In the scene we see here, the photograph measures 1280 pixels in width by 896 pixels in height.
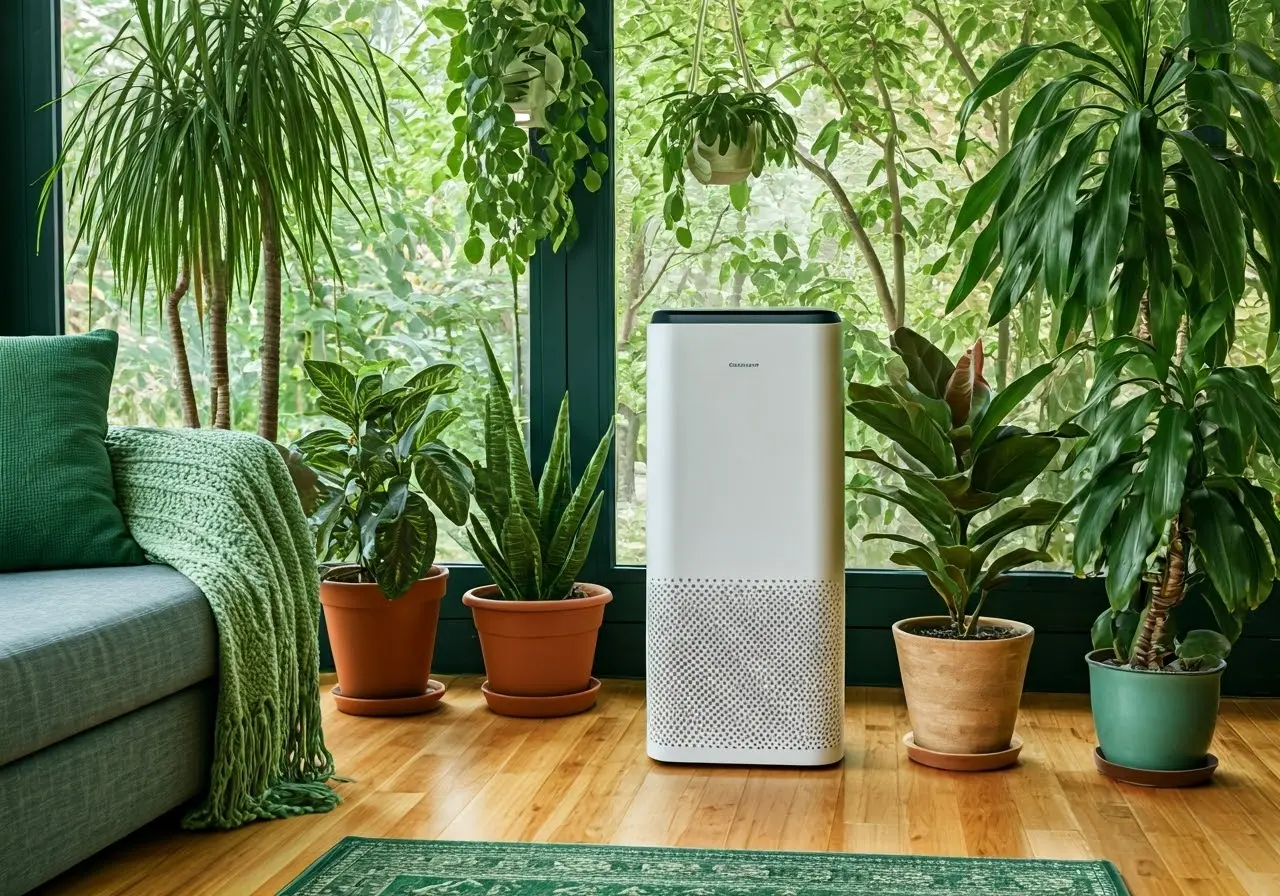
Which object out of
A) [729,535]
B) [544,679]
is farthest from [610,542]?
[729,535]

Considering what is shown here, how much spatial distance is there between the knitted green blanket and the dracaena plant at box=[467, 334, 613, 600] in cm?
63

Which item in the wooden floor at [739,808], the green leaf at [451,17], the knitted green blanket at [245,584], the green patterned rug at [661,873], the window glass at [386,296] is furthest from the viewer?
the window glass at [386,296]

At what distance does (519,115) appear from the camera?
320 cm

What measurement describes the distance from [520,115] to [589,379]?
682 millimetres

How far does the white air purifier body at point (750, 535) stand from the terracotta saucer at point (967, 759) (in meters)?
0.17

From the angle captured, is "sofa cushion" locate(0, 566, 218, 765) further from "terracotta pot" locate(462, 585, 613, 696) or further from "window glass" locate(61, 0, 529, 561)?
"window glass" locate(61, 0, 529, 561)

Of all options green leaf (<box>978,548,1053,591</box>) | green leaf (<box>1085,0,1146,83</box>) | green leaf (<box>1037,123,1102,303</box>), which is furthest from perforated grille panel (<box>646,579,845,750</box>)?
green leaf (<box>1085,0,1146,83</box>)

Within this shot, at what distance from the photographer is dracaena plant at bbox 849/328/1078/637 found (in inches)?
105

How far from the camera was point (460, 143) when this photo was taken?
3201 mm

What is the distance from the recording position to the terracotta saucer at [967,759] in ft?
8.70

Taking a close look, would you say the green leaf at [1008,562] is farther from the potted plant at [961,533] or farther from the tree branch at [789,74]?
the tree branch at [789,74]

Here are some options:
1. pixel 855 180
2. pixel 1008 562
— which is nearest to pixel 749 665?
pixel 1008 562

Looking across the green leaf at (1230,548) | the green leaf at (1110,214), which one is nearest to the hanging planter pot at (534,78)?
the green leaf at (1110,214)

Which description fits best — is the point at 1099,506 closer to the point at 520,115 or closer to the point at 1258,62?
the point at 1258,62
